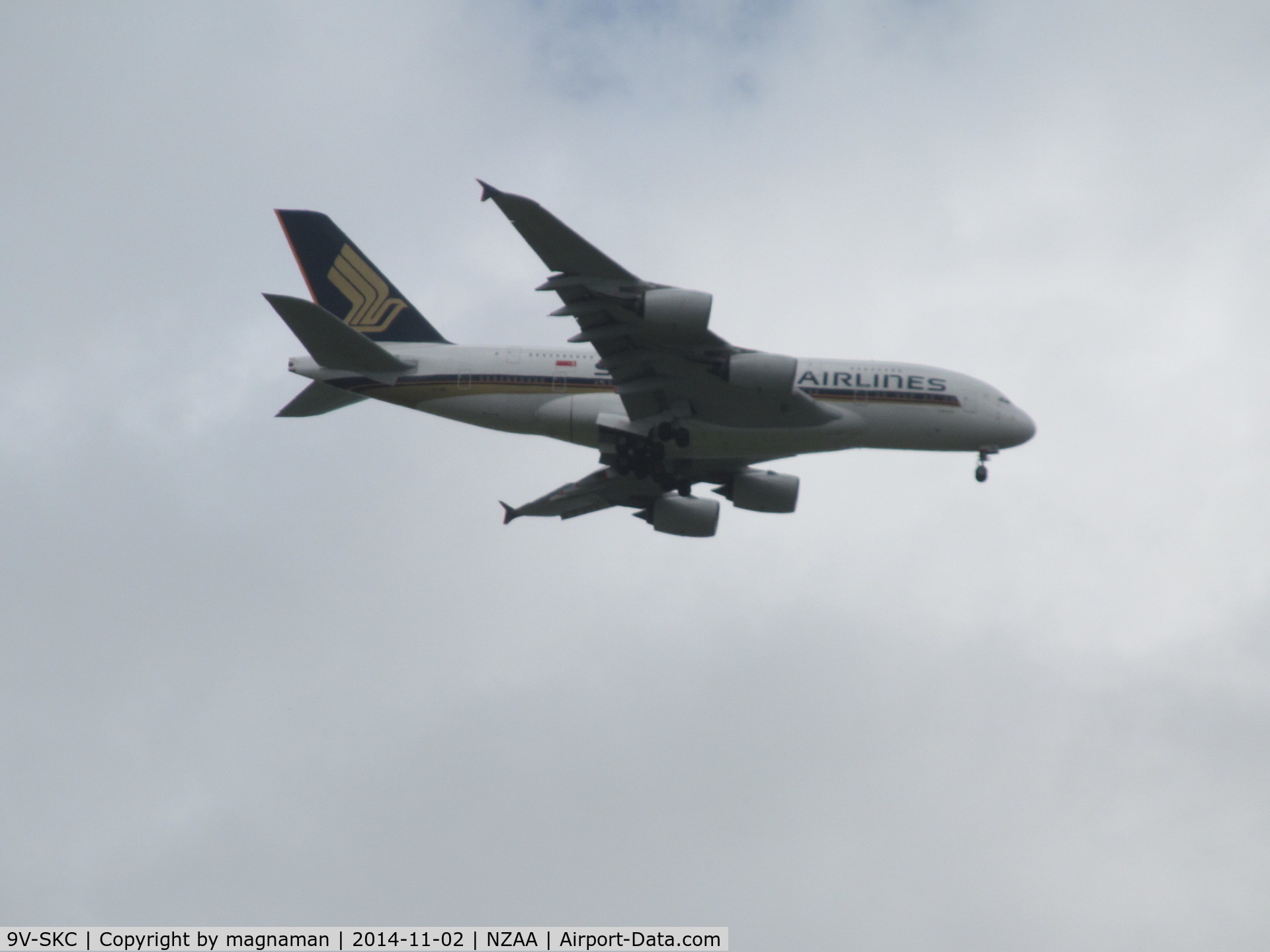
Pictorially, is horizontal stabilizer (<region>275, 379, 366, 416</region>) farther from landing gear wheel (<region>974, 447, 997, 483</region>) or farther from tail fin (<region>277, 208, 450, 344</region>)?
landing gear wheel (<region>974, 447, 997, 483</region>)

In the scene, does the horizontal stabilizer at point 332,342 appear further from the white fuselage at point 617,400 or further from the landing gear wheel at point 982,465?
the landing gear wheel at point 982,465

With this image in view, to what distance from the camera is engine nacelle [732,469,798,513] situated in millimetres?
41125

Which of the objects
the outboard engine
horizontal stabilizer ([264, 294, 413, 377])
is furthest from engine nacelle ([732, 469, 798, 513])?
horizontal stabilizer ([264, 294, 413, 377])

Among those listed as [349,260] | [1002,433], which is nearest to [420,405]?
[349,260]

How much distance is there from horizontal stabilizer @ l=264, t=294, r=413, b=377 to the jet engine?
9.23 meters

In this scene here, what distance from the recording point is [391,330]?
1588 inches

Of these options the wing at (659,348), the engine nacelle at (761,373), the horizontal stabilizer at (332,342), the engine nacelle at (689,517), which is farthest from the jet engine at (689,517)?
the horizontal stabilizer at (332,342)

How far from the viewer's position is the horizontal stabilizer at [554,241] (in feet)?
97.9

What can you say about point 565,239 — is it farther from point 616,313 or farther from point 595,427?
point 595,427

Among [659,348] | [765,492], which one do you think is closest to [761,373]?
[659,348]

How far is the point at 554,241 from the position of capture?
3162 cm

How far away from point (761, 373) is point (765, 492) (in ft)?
22.5

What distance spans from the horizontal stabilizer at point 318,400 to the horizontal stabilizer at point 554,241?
28.4 ft

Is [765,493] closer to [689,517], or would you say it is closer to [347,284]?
[689,517]
